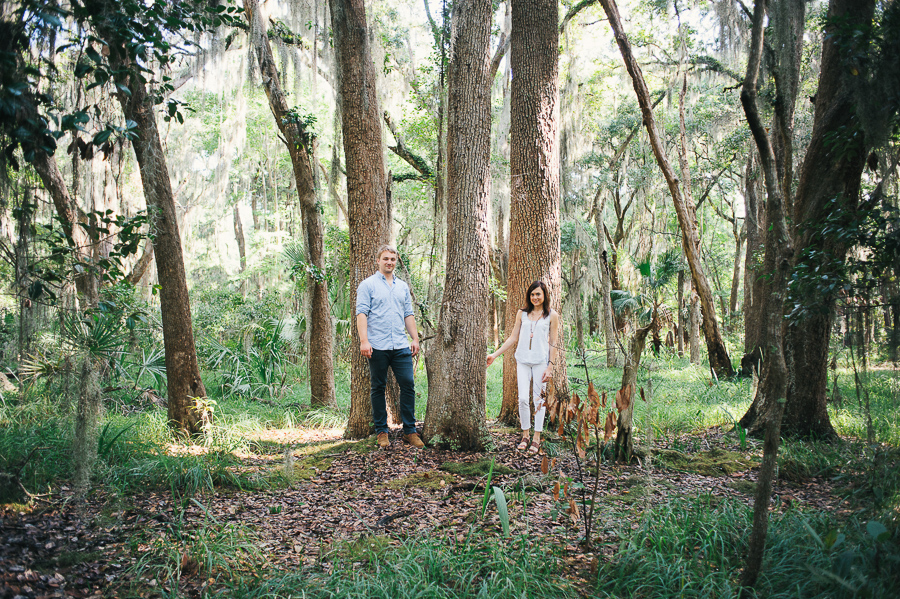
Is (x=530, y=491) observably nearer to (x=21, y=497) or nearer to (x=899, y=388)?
(x=899, y=388)

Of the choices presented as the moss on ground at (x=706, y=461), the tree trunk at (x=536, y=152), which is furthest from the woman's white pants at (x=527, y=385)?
the moss on ground at (x=706, y=461)

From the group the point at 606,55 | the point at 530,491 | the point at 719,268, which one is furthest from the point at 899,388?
the point at 719,268

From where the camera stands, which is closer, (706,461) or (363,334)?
(706,461)

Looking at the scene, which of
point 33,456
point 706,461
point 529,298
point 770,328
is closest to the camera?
point 770,328

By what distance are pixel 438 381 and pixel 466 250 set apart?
4.38 ft

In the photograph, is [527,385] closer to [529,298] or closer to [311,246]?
[529,298]

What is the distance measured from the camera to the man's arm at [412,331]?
17.1 ft

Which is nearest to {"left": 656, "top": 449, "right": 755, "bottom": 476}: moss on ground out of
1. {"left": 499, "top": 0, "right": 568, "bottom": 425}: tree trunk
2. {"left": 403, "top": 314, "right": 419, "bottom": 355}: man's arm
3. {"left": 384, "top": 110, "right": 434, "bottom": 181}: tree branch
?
{"left": 499, "top": 0, "right": 568, "bottom": 425}: tree trunk

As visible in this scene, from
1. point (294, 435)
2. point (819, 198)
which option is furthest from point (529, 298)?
point (294, 435)

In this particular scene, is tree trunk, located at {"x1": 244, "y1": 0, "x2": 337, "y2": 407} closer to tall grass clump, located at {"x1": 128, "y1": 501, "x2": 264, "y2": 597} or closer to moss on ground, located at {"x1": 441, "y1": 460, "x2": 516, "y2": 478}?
moss on ground, located at {"x1": 441, "y1": 460, "x2": 516, "y2": 478}

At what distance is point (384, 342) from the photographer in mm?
5129

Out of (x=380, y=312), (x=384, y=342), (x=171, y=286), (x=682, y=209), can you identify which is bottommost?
(x=384, y=342)

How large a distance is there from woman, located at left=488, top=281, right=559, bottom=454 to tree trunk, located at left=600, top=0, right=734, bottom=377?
3746mm

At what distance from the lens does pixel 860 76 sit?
3.28 metres
